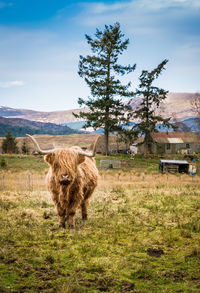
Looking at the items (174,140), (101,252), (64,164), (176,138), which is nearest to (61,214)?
(64,164)

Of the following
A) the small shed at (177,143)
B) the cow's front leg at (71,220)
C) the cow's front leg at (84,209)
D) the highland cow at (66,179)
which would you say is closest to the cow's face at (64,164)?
the highland cow at (66,179)

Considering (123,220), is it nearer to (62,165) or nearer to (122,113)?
(62,165)

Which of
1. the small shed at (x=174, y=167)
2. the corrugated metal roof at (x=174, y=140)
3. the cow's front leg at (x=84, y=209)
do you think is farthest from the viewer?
the corrugated metal roof at (x=174, y=140)

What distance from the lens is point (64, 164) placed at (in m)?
5.93

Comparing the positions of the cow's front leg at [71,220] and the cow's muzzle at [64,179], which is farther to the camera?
the cow's front leg at [71,220]

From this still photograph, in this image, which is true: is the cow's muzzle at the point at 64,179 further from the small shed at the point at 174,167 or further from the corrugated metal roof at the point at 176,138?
the corrugated metal roof at the point at 176,138

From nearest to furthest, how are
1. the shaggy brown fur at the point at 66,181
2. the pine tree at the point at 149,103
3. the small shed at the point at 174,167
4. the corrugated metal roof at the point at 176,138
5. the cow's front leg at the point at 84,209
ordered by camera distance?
1. the shaggy brown fur at the point at 66,181
2. the cow's front leg at the point at 84,209
3. the small shed at the point at 174,167
4. the pine tree at the point at 149,103
5. the corrugated metal roof at the point at 176,138

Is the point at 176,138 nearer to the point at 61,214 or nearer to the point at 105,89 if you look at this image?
the point at 105,89

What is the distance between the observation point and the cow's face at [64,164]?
19.0 feet

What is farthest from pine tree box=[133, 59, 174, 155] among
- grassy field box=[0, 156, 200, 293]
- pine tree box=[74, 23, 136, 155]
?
grassy field box=[0, 156, 200, 293]

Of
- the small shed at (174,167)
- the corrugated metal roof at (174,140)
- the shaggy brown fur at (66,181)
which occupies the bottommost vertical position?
the small shed at (174,167)

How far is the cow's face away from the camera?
228 inches

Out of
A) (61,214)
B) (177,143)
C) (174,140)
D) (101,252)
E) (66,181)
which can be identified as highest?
(174,140)

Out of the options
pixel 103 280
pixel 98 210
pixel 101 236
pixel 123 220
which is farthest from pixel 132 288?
pixel 98 210
